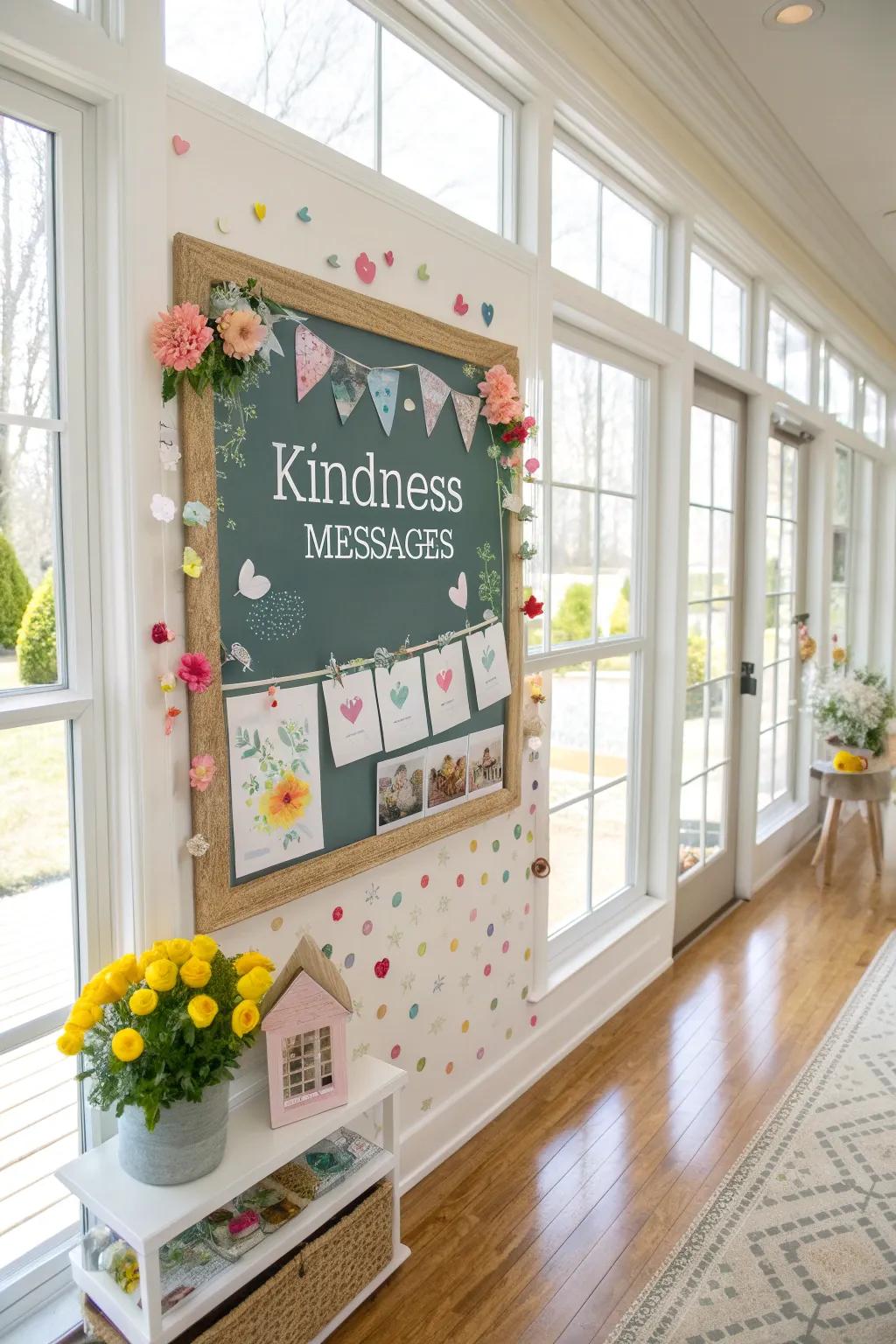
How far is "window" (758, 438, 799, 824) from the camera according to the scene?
14.5 ft

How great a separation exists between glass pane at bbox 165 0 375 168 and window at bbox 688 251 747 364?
1691mm

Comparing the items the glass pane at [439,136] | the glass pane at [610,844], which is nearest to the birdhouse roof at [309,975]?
the glass pane at [610,844]

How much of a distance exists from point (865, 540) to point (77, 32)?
578 centimetres

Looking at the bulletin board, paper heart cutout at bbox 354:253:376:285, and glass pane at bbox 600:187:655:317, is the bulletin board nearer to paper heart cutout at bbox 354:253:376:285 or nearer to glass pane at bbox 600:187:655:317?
paper heart cutout at bbox 354:253:376:285

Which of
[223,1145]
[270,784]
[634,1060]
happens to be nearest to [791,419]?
[634,1060]

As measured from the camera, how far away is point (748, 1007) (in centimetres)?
312

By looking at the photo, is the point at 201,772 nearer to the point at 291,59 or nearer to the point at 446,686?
the point at 446,686

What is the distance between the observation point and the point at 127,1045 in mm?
1337

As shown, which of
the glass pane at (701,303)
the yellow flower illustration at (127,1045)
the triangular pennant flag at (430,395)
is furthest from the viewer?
the glass pane at (701,303)

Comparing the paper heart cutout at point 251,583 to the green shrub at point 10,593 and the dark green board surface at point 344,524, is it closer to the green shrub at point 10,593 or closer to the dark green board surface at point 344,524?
the dark green board surface at point 344,524

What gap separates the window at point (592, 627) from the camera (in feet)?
9.02

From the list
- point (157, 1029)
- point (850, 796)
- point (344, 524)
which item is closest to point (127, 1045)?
point (157, 1029)

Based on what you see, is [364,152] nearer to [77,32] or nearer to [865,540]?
[77,32]

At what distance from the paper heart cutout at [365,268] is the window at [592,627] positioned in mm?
751
